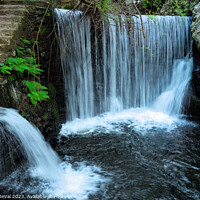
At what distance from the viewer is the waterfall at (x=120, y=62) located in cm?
573

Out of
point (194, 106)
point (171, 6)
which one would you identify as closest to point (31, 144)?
point (194, 106)

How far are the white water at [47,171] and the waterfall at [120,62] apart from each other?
8.32 feet

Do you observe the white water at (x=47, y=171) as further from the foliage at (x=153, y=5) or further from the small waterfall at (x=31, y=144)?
the foliage at (x=153, y=5)

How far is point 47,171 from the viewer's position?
320cm

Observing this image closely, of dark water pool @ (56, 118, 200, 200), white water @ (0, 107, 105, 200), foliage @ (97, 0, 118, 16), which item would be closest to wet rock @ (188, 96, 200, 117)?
dark water pool @ (56, 118, 200, 200)

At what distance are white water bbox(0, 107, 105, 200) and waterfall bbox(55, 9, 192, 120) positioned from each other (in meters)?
2.54

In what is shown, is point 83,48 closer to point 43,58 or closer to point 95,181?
point 43,58

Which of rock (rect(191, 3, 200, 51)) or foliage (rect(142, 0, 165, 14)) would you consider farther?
foliage (rect(142, 0, 165, 14))

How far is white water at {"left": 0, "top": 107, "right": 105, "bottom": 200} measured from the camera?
288 centimetres

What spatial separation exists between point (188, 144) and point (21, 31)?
504cm

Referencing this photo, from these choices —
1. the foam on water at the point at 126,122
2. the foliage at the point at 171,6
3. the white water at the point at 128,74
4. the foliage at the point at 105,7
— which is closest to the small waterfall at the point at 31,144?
the foam on water at the point at 126,122

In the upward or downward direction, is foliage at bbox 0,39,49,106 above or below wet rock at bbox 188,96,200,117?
above

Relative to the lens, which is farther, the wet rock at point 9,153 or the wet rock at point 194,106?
the wet rock at point 194,106

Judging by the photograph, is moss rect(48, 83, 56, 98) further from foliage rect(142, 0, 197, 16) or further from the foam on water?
foliage rect(142, 0, 197, 16)
